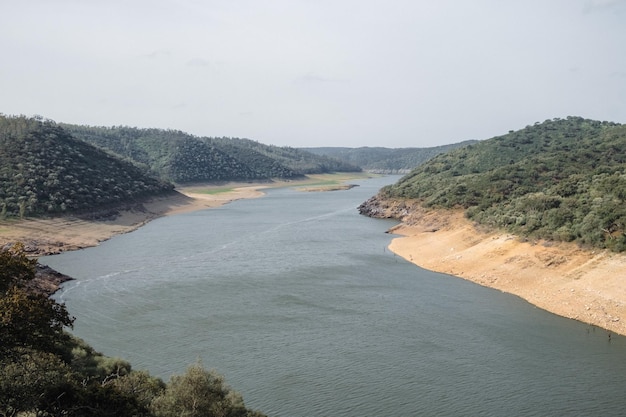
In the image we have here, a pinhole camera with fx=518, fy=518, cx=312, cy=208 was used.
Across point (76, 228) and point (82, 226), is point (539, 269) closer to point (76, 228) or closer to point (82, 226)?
point (76, 228)

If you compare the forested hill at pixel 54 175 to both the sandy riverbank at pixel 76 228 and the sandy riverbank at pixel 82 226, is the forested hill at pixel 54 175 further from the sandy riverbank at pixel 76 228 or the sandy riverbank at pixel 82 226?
the sandy riverbank at pixel 76 228

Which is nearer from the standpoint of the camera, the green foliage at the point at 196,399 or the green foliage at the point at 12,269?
the green foliage at the point at 12,269

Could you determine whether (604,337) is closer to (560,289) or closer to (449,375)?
(560,289)

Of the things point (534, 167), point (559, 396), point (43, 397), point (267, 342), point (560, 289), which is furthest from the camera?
point (534, 167)

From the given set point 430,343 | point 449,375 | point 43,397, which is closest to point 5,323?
point 43,397

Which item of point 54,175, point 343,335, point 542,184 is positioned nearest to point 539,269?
point 343,335

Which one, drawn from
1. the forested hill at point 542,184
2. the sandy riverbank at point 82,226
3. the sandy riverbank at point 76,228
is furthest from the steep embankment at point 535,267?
the sandy riverbank at point 82,226

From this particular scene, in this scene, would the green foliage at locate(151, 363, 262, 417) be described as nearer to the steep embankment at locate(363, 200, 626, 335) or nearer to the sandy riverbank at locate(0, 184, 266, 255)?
the steep embankment at locate(363, 200, 626, 335)
